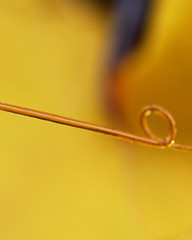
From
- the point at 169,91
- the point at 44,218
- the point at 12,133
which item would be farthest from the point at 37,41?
the point at 44,218

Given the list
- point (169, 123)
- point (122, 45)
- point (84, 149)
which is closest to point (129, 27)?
point (122, 45)

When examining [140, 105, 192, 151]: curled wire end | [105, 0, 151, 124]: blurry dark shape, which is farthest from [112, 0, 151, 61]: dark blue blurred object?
[140, 105, 192, 151]: curled wire end

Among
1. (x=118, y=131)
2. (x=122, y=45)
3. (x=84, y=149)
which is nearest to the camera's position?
(x=118, y=131)

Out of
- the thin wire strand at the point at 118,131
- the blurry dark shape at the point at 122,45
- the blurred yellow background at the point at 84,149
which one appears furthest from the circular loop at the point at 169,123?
the blurry dark shape at the point at 122,45

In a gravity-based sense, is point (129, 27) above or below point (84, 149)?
above

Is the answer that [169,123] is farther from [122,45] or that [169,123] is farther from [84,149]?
[122,45]

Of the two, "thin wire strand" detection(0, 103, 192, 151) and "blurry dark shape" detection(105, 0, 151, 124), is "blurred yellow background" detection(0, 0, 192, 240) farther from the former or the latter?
"thin wire strand" detection(0, 103, 192, 151)

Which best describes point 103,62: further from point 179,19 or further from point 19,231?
point 19,231

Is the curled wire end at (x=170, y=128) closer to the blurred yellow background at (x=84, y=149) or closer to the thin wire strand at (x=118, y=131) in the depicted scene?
the thin wire strand at (x=118, y=131)

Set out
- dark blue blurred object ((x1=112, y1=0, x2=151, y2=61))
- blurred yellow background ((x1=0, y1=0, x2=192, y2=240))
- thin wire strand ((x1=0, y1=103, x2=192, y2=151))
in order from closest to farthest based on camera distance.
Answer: thin wire strand ((x1=0, y1=103, x2=192, y2=151)) → blurred yellow background ((x1=0, y1=0, x2=192, y2=240)) → dark blue blurred object ((x1=112, y1=0, x2=151, y2=61))
